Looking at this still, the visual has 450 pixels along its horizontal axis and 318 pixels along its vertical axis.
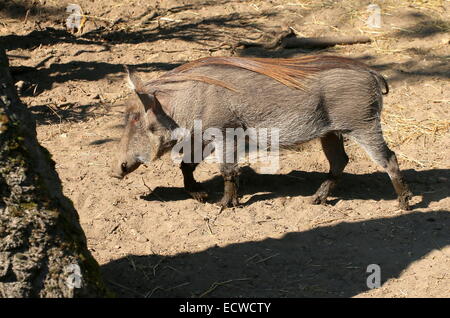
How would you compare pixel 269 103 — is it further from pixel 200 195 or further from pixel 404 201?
pixel 404 201

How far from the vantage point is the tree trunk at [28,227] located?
10.8ft

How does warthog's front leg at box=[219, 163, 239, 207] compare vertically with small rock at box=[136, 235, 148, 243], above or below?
above

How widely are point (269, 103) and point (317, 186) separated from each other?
0.97 metres

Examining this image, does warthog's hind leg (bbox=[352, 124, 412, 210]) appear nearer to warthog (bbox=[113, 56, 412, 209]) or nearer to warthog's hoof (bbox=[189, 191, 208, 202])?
warthog (bbox=[113, 56, 412, 209])

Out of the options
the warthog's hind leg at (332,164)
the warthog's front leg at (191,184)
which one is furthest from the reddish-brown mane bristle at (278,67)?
the warthog's front leg at (191,184)

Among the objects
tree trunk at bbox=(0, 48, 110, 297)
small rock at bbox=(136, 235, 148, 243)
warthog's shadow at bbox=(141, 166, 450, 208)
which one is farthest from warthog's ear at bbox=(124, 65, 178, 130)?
tree trunk at bbox=(0, 48, 110, 297)

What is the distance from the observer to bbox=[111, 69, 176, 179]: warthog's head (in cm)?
552

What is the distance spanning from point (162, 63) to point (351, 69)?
2817mm

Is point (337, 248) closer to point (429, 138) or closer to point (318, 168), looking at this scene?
point (318, 168)

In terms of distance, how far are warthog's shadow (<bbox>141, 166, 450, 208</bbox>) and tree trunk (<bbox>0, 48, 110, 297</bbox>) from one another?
7.44 ft

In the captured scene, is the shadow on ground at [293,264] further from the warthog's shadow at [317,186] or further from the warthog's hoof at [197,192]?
the warthog's hoof at [197,192]

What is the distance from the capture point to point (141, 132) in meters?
5.63

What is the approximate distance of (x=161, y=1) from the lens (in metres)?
8.97

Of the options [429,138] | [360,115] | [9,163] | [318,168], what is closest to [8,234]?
[9,163]
